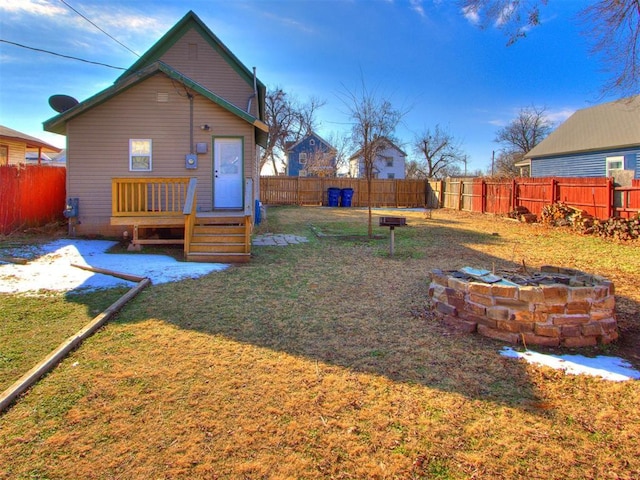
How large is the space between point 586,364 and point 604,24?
521cm

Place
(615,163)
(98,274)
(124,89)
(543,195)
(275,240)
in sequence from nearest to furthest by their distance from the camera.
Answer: (98,274) < (124,89) < (275,240) < (543,195) < (615,163)

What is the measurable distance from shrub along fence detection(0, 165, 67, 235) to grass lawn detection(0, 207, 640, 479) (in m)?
6.03

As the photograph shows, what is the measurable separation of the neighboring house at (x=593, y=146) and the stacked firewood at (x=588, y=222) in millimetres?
4798

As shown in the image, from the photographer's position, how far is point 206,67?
13.0 metres

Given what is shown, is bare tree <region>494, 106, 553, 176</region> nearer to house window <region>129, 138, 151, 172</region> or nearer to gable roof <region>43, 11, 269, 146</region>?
gable roof <region>43, 11, 269, 146</region>

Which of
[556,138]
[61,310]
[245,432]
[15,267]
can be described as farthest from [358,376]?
[556,138]

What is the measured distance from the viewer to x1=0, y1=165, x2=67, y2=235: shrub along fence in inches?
372

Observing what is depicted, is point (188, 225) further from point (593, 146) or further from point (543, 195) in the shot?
point (593, 146)

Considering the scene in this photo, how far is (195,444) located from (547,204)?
52.6ft

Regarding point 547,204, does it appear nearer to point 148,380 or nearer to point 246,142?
point 246,142

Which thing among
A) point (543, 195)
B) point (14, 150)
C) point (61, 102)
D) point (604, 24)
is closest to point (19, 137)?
point (14, 150)

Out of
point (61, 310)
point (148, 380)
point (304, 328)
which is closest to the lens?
point (148, 380)

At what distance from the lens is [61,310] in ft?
15.4

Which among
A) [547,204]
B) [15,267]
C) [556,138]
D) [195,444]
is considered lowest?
[195,444]
